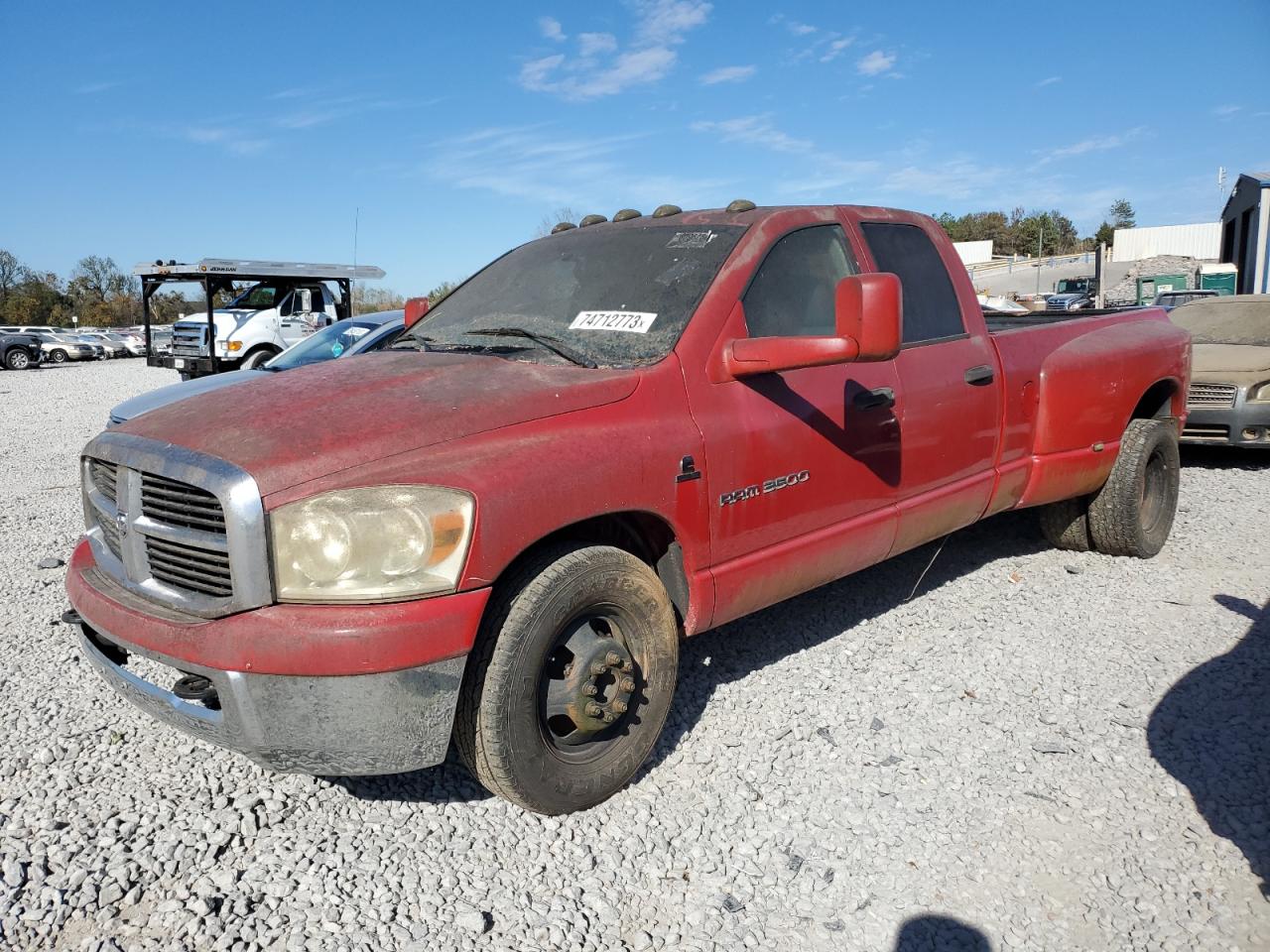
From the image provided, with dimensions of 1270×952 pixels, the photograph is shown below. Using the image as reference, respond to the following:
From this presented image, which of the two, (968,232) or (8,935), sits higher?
(968,232)

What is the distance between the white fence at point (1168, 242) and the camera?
6294 centimetres

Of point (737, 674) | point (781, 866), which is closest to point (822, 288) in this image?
point (737, 674)

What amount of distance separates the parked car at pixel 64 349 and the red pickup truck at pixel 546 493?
36.3m

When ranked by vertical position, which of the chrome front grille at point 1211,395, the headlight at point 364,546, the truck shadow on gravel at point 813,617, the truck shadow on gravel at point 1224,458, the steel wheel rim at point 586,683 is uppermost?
the headlight at point 364,546

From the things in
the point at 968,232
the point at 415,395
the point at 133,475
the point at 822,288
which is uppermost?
the point at 968,232

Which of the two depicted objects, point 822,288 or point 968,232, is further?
point 968,232

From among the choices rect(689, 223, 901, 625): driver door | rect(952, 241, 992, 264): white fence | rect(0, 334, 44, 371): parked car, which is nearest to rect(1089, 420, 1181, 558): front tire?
rect(689, 223, 901, 625): driver door

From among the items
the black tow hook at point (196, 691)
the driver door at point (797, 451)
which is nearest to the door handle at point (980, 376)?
the driver door at point (797, 451)

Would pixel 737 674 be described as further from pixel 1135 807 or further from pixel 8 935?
pixel 8 935

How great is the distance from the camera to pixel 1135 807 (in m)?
2.87

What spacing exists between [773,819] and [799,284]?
193 centimetres

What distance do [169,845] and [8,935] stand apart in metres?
0.44

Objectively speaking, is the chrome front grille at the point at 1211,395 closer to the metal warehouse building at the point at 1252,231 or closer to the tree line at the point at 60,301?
the metal warehouse building at the point at 1252,231

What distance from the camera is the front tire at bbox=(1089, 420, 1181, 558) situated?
5051mm
